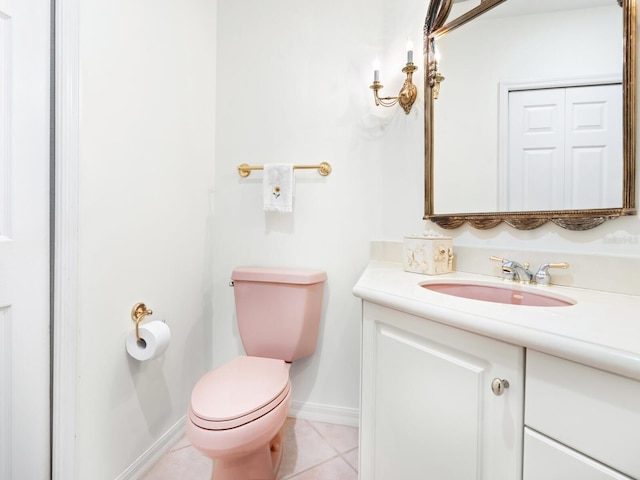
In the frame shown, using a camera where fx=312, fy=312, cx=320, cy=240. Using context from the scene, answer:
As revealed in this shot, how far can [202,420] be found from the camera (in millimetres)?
967

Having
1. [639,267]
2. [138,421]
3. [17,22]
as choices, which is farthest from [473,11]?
[138,421]

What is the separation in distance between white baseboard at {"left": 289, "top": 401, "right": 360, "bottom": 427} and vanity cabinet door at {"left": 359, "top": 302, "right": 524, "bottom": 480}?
0.65 meters

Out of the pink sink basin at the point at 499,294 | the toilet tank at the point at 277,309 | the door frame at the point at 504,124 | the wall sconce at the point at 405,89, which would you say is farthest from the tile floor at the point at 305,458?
the wall sconce at the point at 405,89

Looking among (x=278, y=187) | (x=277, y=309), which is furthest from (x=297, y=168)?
(x=277, y=309)

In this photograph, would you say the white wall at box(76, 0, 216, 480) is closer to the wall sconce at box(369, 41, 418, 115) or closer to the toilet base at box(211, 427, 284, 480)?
the toilet base at box(211, 427, 284, 480)

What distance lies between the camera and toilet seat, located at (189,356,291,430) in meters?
0.97

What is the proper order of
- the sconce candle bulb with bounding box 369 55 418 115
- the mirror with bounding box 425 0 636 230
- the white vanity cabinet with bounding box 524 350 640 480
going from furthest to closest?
the sconce candle bulb with bounding box 369 55 418 115, the mirror with bounding box 425 0 636 230, the white vanity cabinet with bounding box 524 350 640 480

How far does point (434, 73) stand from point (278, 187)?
0.87 m

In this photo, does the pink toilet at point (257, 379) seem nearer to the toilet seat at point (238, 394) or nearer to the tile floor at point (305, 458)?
the toilet seat at point (238, 394)

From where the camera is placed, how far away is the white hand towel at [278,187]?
5.13ft

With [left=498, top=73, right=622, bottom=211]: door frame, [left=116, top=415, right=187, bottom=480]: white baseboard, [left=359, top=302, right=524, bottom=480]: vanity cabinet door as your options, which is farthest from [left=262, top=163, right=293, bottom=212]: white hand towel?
[left=116, top=415, right=187, bottom=480]: white baseboard

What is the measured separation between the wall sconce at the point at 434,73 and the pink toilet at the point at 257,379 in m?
0.97

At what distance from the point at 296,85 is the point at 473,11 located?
0.85 meters

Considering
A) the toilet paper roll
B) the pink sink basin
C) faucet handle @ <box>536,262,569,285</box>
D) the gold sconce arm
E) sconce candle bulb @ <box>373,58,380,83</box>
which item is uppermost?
sconce candle bulb @ <box>373,58,380,83</box>
